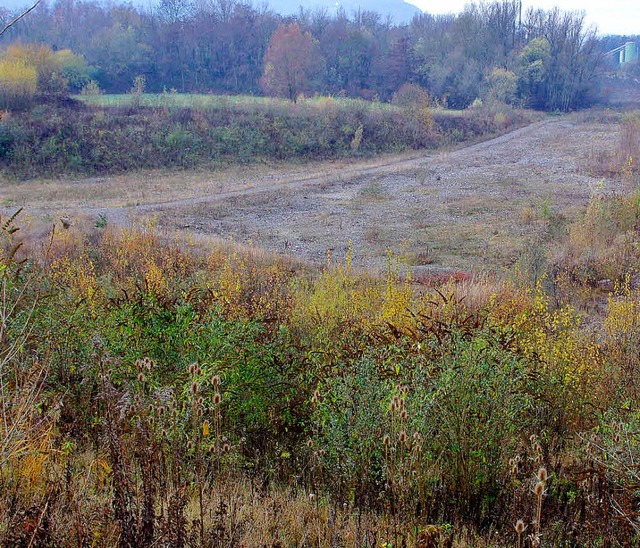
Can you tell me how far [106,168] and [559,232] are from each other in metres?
21.6

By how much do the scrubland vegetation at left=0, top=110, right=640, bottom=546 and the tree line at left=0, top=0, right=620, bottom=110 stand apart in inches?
1949

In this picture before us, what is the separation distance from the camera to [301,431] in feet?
16.1

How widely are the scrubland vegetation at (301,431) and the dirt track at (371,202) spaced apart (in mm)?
9661

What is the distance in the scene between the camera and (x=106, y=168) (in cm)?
2966

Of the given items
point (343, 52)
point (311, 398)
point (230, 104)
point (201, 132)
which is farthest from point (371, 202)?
point (343, 52)

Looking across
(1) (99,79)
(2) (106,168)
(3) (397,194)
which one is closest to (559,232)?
(3) (397,194)

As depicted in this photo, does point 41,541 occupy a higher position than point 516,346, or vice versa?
point 41,541

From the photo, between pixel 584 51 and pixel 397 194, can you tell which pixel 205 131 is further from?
pixel 584 51

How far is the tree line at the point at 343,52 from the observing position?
55.2 meters

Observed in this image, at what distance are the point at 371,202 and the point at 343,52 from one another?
4407cm

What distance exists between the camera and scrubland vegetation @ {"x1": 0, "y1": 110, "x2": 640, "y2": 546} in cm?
285

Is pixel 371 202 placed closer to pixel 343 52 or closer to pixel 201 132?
pixel 201 132

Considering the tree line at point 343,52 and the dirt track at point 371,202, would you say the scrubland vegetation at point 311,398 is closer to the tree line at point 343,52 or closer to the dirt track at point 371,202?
the dirt track at point 371,202

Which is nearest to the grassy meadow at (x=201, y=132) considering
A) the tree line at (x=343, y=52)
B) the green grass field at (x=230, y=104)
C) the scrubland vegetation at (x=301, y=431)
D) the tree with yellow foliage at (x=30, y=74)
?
the green grass field at (x=230, y=104)
